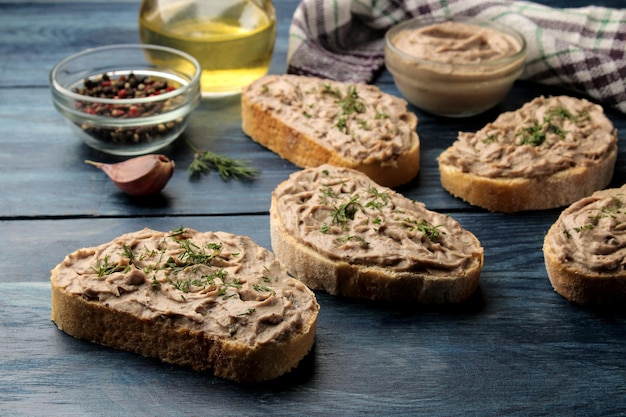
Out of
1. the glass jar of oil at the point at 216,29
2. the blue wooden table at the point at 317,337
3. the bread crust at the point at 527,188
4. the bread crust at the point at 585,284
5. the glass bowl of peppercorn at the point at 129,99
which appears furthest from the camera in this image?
the glass jar of oil at the point at 216,29

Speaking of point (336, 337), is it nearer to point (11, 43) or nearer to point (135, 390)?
point (135, 390)

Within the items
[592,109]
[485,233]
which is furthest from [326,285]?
[592,109]

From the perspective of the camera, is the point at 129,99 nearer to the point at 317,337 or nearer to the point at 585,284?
the point at 317,337

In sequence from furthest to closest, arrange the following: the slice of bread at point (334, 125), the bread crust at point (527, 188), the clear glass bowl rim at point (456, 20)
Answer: the clear glass bowl rim at point (456, 20) < the slice of bread at point (334, 125) < the bread crust at point (527, 188)

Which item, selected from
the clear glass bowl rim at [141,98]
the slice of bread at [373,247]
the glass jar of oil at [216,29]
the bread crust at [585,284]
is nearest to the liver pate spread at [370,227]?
the slice of bread at [373,247]

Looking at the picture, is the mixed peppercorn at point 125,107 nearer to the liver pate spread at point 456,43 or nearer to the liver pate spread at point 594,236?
the liver pate spread at point 456,43
